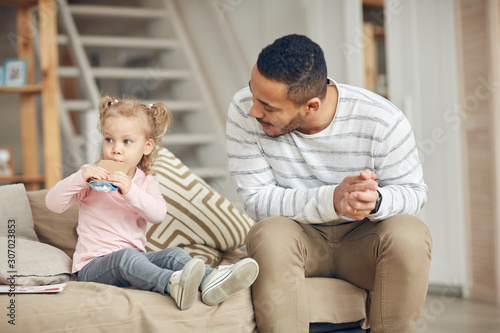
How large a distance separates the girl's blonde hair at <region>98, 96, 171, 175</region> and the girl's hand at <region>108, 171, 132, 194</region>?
19cm

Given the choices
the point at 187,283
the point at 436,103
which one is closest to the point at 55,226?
the point at 187,283

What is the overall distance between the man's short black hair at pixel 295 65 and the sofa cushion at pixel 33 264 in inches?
29.2

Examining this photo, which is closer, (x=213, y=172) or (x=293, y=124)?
(x=293, y=124)

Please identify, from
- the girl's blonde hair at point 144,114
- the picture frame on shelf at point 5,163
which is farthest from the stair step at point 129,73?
the girl's blonde hair at point 144,114

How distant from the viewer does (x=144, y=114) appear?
1.66 meters

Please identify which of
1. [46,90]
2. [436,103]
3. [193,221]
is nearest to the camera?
[193,221]

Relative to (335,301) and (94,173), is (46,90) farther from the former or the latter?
(335,301)

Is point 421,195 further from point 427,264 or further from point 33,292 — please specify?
point 33,292

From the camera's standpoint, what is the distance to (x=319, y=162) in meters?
1.66

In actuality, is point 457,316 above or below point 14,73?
below

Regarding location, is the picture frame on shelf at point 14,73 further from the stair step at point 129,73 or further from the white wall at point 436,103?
the white wall at point 436,103

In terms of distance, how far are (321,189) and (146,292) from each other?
1.68 feet

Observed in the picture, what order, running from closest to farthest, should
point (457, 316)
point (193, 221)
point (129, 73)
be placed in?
point (193, 221) < point (457, 316) < point (129, 73)

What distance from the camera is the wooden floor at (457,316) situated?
2484 mm
